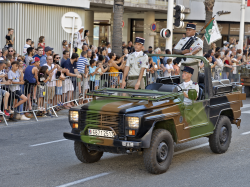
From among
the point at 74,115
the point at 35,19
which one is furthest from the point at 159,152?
the point at 35,19

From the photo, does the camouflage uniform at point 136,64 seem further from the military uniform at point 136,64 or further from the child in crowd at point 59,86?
the child in crowd at point 59,86

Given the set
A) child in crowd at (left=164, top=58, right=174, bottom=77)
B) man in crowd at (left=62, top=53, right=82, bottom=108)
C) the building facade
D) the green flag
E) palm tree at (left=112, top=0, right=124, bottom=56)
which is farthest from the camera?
palm tree at (left=112, top=0, right=124, bottom=56)

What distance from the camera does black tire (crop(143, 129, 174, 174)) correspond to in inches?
247

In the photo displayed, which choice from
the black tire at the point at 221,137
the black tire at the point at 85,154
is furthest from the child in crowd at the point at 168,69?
the black tire at the point at 85,154

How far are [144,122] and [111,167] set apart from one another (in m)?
1.29

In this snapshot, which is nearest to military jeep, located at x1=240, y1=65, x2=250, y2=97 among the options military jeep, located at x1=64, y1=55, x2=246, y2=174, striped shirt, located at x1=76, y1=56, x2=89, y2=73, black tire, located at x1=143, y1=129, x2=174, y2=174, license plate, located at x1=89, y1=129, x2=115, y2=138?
striped shirt, located at x1=76, y1=56, x2=89, y2=73

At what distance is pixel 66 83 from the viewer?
13.1 meters

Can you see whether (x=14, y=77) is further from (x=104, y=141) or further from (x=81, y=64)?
(x=104, y=141)

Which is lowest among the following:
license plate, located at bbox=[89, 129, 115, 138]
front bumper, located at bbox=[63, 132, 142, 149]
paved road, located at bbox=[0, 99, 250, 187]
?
paved road, located at bbox=[0, 99, 250, 187]

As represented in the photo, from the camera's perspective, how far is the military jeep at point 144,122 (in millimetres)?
6184

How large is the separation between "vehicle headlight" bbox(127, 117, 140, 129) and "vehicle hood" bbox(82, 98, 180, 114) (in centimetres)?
12

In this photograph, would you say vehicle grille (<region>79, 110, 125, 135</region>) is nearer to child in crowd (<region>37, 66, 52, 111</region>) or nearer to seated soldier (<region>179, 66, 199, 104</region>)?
seated soldier (<region>179, 66, 199, 104</region>)

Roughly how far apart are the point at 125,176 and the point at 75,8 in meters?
13.4

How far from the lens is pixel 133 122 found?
6.14 metres
